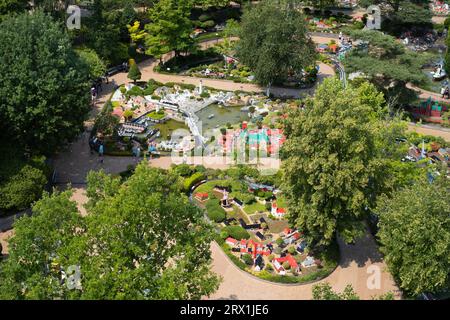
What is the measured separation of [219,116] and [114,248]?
35.6m

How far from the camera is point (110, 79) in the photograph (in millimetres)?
69750

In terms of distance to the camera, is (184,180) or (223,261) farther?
(184,180)

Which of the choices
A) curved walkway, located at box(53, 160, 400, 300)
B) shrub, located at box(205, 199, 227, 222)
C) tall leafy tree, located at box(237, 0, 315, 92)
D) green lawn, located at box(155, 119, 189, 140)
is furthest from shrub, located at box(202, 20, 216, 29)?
curved walkway, located at box(53, 160, 400, 300)

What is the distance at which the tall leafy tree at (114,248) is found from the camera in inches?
1099

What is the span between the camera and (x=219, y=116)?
206ft

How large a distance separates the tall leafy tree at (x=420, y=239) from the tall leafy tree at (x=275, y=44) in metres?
30.2

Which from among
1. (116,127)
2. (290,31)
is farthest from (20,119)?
(290,31)

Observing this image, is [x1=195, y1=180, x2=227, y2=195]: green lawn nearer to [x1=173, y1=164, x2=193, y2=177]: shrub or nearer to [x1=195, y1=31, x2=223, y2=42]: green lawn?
[x1=173, y1=164, x2=193, y2=177]: shrub

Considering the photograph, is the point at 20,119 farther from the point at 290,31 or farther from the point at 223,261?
the point at 290,31

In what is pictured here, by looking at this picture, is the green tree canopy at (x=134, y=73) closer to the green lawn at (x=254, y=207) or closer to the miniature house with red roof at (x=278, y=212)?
the green lawn at (x=254, y=207)

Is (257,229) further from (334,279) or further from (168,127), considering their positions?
(168,127)

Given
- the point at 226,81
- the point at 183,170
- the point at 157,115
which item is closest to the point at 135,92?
the point at 157,115

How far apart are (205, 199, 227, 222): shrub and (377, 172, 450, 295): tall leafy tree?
13206 millimetres

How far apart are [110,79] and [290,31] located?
74.6 ft
